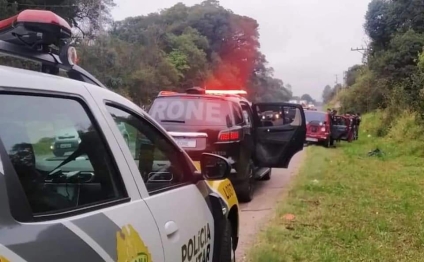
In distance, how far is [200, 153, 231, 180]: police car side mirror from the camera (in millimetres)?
3827

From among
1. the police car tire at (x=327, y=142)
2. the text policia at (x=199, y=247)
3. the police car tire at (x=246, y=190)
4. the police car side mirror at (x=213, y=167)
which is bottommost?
the police car tire at (x=327, y=142)

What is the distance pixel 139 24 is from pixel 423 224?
63655mm

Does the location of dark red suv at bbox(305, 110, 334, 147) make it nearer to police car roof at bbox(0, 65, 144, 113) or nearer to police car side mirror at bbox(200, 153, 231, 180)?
police car side mirror at bbox(200, 153, 231, 180)

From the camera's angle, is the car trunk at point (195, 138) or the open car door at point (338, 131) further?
the open car door at point (338, 131)

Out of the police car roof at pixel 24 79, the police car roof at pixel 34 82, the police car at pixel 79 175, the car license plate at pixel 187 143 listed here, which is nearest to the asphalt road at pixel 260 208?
the car license plate at pixel 187 143

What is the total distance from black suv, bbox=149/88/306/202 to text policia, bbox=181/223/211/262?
430 centimetres

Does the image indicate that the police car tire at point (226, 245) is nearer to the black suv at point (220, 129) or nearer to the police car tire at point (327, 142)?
the black suv at point (220, 129)

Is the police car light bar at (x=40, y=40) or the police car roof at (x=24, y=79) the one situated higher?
the police car light bar at (x=40, y=40)

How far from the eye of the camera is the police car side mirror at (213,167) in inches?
151

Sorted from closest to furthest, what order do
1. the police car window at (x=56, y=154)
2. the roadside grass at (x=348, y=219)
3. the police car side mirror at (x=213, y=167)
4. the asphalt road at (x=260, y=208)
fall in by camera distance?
the police car window at (x=56, y=154), the police car side mirror at (x=213, y=167), the roadside grass at (x=348, y=219), the asphalt road at (x=260, y=208)

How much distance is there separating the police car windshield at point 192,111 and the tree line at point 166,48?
2.53 m

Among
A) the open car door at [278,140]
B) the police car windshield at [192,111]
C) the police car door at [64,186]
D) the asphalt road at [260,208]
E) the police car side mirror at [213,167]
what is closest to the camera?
the police car door at [64,186]

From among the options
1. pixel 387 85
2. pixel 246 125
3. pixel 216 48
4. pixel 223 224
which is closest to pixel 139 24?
pixel 216 48

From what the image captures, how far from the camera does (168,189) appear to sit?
3203mm
